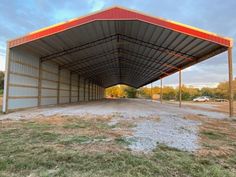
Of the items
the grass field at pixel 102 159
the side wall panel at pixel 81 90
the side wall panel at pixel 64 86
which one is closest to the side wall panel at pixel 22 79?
the side wall panel at pixel 64 86

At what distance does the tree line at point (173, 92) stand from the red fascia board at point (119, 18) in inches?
1572

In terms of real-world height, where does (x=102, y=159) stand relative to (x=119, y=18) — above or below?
below

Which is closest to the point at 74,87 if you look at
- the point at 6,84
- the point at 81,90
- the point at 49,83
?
the point at 81,90

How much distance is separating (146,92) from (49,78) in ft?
174

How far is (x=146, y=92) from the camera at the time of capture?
66.8 m

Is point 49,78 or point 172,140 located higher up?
point 49,78

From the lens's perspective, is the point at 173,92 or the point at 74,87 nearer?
the point at 74,87

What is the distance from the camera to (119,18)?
10.0m

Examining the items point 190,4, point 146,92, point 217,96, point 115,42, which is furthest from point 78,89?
point 217,96

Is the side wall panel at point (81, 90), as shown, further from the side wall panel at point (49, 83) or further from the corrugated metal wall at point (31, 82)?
the side wall panel at point (49, 83)

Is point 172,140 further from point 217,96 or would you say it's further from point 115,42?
point 217,96

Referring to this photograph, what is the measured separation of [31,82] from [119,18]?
7926mm

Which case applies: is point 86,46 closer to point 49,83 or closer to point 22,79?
point 49,83

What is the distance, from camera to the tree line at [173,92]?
5503 cm
